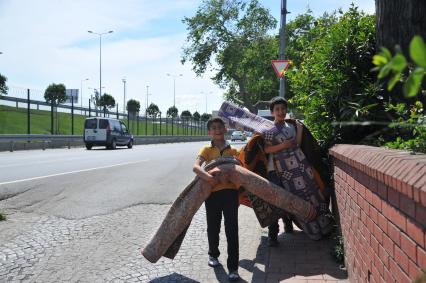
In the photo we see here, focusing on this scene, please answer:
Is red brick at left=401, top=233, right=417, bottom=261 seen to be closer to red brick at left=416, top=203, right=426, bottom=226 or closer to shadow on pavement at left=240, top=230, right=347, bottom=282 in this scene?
red brick at left=416, top=203, right=426, bottom=226

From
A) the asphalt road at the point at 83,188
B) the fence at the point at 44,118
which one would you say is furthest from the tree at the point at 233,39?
the asphalt road at the point at 83,188

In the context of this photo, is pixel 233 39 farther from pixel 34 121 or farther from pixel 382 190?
pixel 382 190

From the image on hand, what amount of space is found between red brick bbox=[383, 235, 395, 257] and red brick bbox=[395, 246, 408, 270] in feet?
0.28

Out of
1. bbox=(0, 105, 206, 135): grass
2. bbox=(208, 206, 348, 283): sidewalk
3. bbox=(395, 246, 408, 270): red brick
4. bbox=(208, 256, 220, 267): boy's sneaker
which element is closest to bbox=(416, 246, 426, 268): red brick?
bbox=(395, 246, 408, 270): red brick

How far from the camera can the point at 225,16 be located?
4938 cm

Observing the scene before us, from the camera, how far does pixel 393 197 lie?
89.1 inches

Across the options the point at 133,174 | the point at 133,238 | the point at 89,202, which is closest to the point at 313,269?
the point at 133,238

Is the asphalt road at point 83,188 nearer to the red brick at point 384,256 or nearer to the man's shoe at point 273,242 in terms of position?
the man's shoe at point 273,242

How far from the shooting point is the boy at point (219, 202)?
15.4ft

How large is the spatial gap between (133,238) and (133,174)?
7215 millimetres

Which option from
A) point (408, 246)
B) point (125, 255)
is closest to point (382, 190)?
point (408, 246)

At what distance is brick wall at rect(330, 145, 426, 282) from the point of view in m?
1.88

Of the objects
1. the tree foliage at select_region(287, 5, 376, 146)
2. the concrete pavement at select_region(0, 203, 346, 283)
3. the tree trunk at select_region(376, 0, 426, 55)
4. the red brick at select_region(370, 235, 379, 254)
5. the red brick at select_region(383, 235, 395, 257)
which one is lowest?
the concrete pavement at select_region(0, 203, 346, 283)

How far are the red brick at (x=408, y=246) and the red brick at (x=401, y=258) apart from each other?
3cm
